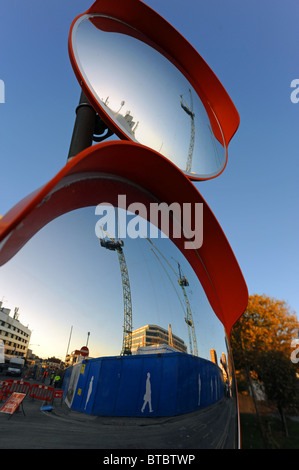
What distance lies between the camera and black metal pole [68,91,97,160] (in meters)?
1.60

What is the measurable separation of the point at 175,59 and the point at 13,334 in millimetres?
2966

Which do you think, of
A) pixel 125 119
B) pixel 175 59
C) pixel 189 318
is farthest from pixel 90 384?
pixel 175 59

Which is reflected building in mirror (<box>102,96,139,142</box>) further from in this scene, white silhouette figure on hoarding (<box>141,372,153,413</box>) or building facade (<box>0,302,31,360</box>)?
white silhouette figure on hoarding (<box>141,372,153,413</box>)

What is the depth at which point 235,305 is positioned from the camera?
6.43 feet

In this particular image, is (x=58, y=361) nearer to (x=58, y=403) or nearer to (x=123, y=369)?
(x=58, y=403)

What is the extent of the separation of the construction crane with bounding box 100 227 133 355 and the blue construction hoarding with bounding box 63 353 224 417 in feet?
0.17

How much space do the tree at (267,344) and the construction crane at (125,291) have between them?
45.0 feet

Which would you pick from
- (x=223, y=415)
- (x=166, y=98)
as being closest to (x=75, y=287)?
(x=223, y=415)

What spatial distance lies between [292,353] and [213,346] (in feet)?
55.9

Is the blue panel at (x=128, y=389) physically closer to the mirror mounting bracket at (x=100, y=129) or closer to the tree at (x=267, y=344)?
the mirror mounting bracket at (x=100, y=129)

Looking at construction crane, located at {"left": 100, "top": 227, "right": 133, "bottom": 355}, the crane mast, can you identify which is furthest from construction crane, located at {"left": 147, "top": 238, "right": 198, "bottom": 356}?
construction crane, located at {"left": 100, "top": 227, "right": 133, "bottom": 355}

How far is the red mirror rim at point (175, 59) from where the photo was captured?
1.93m

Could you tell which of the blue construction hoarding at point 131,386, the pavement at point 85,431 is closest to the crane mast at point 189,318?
the blue construction hoarding at point 131,386

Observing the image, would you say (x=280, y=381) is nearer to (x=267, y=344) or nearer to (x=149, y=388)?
(x=267, y=344)
